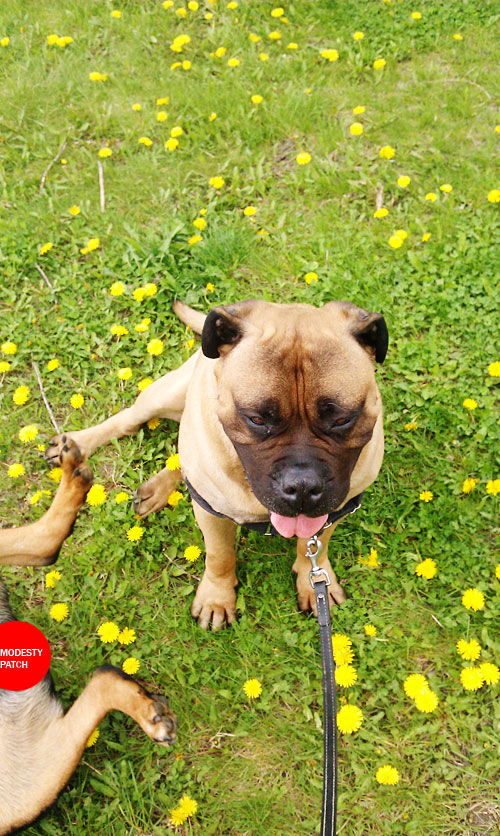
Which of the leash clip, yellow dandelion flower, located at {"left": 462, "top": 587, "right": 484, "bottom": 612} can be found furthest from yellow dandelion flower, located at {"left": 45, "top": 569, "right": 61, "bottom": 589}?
yellow dandelion flower, located at {"left": 462, "top": 587, "right": 484, "bottom": 612}

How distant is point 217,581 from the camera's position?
2689mm

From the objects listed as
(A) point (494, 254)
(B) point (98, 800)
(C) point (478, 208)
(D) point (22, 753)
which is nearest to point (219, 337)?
(D) point (22, 753)

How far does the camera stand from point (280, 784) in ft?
8.14

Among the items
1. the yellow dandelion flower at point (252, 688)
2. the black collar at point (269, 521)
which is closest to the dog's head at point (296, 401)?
the black collar at point (269, 521)

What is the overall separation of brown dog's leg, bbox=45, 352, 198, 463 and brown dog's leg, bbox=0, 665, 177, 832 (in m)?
1.17

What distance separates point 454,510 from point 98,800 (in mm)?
2011

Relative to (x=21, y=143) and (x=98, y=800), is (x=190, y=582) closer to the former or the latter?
(x=98, y=800)

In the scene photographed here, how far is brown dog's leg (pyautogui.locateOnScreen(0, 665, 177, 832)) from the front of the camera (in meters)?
2.30

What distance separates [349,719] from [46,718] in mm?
1212

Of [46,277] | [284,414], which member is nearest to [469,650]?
[284,414]

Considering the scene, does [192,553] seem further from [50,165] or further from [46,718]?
[50,165]

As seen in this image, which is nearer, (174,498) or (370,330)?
(370,330)

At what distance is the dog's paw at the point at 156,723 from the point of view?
2.49m

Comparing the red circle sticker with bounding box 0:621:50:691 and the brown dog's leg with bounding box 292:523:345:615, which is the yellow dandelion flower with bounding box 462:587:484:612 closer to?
the brown dog's leg with bounding box 292:523:345:615
